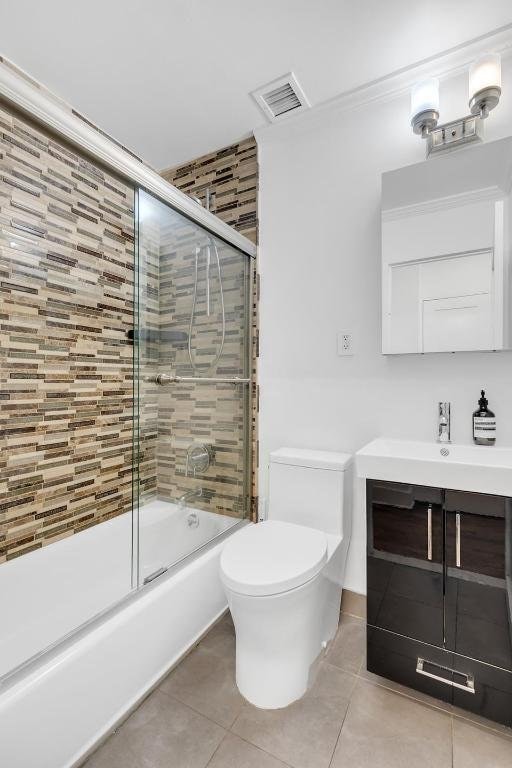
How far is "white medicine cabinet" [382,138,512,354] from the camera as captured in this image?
1531mm

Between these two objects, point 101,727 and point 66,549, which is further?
point 66,549

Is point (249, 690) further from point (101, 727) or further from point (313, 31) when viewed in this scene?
point (313, 31)

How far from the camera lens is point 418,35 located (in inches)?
59.7

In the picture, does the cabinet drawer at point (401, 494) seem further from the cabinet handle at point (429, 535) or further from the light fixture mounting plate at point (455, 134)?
the light fixture mounting plate at point (455, 134)

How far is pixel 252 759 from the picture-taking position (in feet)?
3.79

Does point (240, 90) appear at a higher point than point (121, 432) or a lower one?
higher

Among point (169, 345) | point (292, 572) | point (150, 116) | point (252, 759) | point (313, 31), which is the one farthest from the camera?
point (150, 116)

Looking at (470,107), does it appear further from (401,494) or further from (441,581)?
(441,581)

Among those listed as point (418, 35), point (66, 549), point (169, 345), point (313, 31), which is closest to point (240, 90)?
Answer: point (313, 31)

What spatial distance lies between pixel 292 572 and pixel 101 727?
0.74 m

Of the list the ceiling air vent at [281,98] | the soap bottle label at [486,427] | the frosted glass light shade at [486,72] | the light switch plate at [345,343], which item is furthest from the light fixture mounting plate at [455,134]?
the soap bottle label at [486,427]

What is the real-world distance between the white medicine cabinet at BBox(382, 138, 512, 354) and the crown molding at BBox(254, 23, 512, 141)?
1.33 feet

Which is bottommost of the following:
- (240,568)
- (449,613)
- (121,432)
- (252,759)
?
(252,759)

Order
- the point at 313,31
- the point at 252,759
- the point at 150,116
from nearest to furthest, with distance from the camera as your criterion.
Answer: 1. the point at 252,759
2. the point at 313,31
3. the point at 150,116
